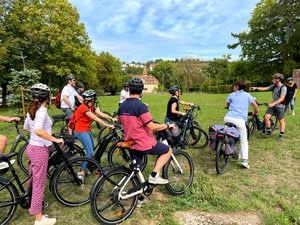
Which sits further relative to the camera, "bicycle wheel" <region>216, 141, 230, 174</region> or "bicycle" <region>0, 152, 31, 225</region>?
"bicycle wheel" <region>216, 141, 230, 174</region>

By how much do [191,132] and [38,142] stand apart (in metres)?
4.66

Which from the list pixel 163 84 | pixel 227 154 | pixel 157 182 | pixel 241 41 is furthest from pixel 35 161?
pixel 163 84

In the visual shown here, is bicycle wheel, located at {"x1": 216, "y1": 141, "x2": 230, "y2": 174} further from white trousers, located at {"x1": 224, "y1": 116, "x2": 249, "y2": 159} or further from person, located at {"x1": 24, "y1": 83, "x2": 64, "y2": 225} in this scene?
person, located at {"x1": 24, "y1": 83, "x2": 64, "y2": 225}

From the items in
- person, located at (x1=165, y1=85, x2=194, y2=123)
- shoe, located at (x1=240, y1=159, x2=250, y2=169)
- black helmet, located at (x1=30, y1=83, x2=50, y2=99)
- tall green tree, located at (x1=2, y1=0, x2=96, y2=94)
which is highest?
tall green tree, located at (x1=2, y1=0, x2=96, y2=94)

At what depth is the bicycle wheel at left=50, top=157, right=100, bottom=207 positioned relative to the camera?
423 centimetres

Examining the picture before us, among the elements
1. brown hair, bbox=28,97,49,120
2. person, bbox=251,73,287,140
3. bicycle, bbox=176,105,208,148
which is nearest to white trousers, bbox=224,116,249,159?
bicycle, bbox=176,105,208,148

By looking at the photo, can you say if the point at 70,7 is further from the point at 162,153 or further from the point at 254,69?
the point at 162,153

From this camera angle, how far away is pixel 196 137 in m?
7.73

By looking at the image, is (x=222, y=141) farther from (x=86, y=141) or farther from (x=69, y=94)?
(x=69, y=94)

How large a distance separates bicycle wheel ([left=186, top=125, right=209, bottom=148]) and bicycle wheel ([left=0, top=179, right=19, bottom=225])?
4602 millimetres

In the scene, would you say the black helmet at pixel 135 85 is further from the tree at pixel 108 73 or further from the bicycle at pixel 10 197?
the tree at pixel 108 73

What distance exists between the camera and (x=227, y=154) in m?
5.71

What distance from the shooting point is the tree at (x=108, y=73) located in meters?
58.3

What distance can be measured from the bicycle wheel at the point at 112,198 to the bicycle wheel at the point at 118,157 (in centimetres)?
165
